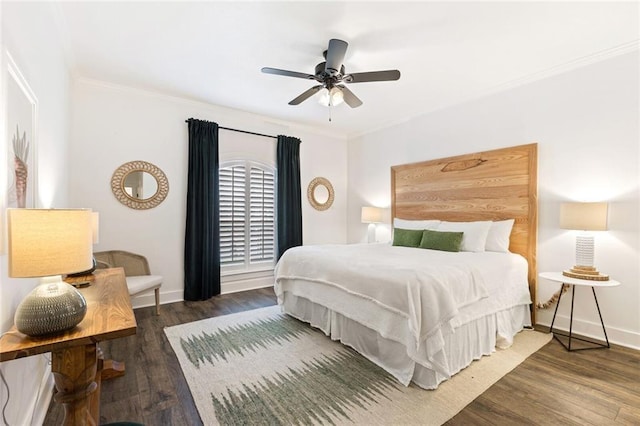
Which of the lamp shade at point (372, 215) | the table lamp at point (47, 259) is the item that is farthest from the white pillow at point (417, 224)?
the table lamp at point (47, 259)

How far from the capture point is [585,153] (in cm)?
298

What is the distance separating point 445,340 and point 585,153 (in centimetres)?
250

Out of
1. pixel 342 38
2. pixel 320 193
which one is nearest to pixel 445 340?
pixel 342 38

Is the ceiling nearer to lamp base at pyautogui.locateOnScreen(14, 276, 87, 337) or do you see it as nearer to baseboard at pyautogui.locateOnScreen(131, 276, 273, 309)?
lamp base at pyautogui.locateOnScreen(14, 276, 87, 337)

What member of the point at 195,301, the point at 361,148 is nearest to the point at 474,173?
the point at 361,148

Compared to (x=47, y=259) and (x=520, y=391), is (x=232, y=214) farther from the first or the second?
(x=520, y=391)

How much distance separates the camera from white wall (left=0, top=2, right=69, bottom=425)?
4.37 ft

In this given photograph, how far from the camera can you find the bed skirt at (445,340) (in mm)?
2141

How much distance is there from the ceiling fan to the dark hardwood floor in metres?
2.60

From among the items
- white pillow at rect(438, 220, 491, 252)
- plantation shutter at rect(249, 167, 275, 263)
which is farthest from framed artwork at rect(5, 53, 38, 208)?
white pillow at rect(438, 220, 491, 252)

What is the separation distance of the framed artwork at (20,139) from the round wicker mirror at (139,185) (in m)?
2.02

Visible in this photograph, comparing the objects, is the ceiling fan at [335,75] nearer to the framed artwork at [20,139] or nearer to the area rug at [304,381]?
the framed artwork at [20,139]

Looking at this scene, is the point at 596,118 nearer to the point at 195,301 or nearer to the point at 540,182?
the point at 540,182

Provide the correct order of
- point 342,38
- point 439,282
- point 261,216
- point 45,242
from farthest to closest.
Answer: point 261,216 → point 342,38 → point 439,282 → point 45,242
